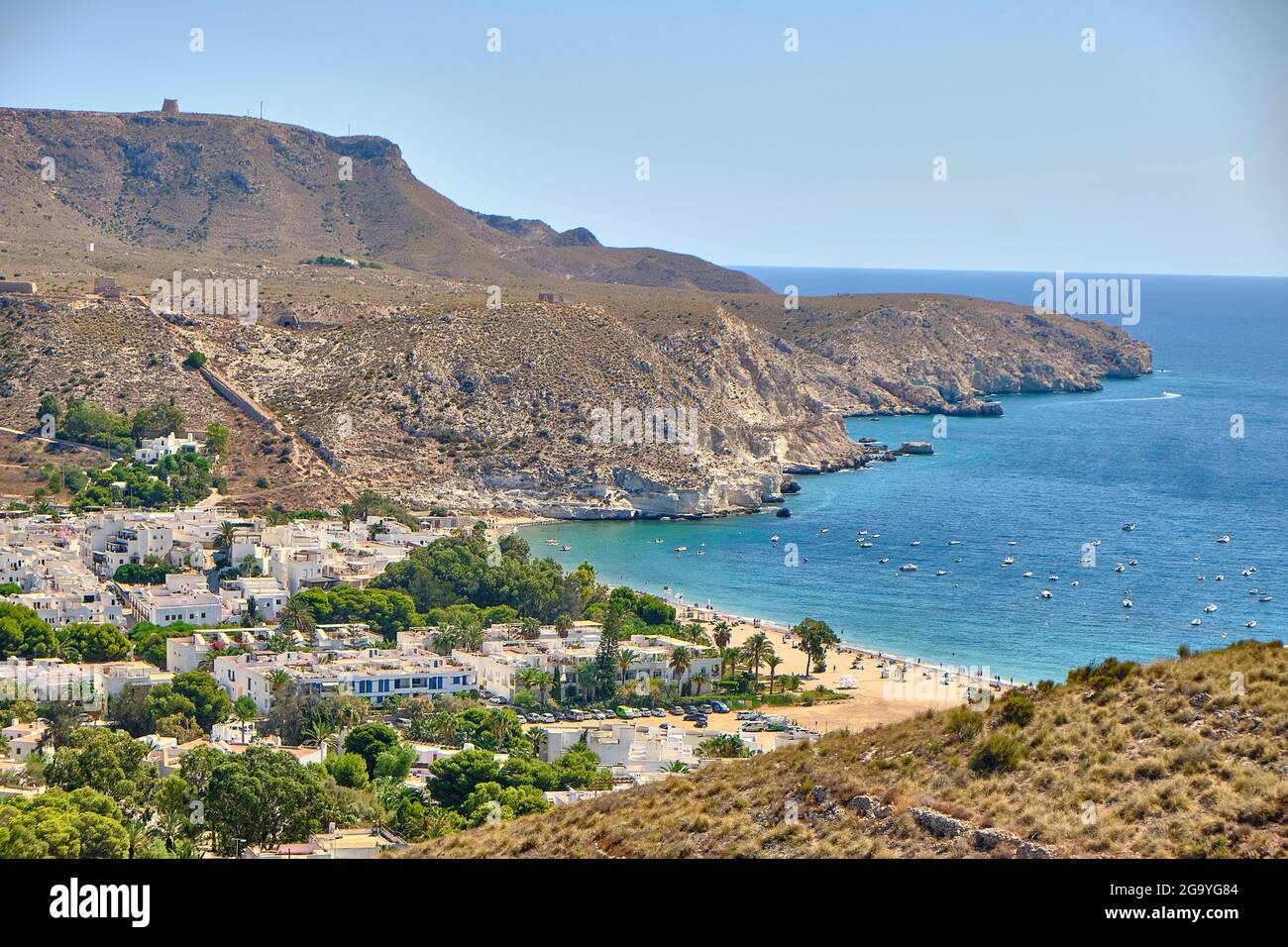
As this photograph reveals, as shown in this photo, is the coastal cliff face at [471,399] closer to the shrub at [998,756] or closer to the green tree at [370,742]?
the green tree at [370,742]

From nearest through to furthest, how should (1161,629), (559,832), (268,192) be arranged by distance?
(559,832), (1161,629), (268,192)

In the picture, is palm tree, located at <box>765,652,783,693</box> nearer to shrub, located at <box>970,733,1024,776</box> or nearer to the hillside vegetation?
the hillside vegetation

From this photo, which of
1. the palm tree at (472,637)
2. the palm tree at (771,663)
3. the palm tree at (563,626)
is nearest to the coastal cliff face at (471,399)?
the palm tree at (563,626)

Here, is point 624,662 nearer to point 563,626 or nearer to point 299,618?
point 563,626

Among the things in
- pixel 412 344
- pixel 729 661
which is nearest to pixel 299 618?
pixel 729 661

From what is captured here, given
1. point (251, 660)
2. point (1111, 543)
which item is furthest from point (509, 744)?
point (1111, 543)

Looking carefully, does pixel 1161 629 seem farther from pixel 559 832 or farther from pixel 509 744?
pixel 559 832
